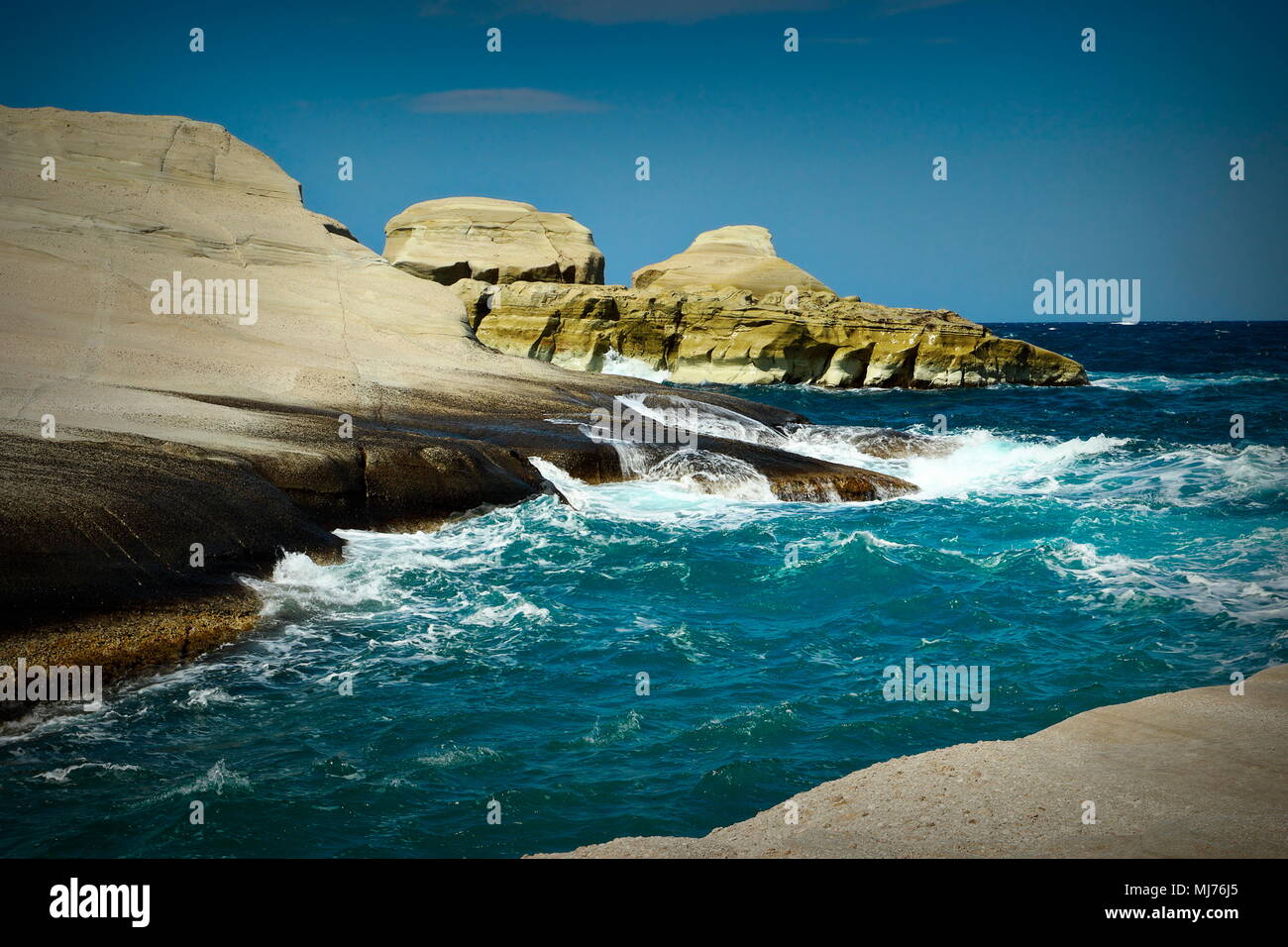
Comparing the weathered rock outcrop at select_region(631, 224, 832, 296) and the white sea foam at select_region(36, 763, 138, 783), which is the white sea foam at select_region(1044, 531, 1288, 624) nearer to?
the white sea foam at select_region(36, 763, 138, 783)

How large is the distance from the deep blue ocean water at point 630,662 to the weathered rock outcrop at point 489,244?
3343 centimetres

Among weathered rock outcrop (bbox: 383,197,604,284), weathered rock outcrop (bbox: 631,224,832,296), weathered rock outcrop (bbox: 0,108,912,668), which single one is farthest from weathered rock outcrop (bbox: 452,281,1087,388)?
weathered rock outcrop (bbox: 0,108,912,668)

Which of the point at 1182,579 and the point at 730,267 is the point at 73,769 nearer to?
the point at 1182,579

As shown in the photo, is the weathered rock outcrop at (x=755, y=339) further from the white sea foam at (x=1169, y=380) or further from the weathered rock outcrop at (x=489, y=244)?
the weathered rock outcrop at (x=489, y=244)

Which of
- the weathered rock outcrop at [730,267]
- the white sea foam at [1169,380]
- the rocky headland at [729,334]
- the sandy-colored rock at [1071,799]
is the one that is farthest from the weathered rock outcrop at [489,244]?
the sandy-colored rock at [1071,799]

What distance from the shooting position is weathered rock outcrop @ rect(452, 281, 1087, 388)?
42250mm

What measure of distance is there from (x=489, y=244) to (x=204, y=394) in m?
35.2

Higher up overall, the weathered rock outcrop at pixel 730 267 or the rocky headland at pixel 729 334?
the weathered rock outcrop at pixel 730 267

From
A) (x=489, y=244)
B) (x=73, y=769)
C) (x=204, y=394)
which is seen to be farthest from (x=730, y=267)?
(x=73, y=769)

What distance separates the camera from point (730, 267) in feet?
193

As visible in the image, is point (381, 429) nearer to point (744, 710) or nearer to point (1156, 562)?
point (744, 710)

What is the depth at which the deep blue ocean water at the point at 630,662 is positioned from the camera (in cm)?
712
